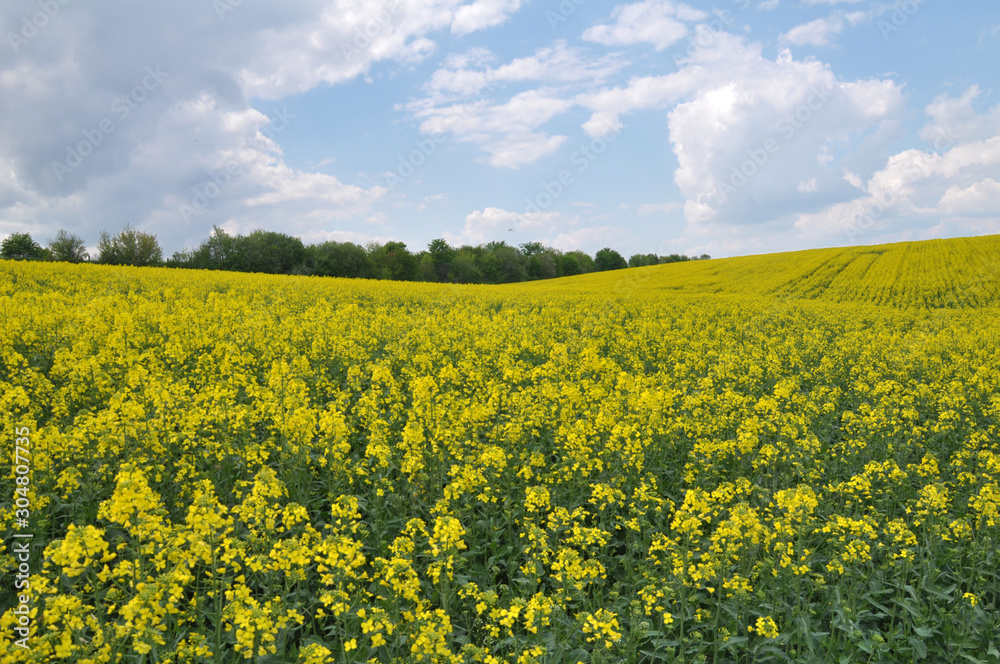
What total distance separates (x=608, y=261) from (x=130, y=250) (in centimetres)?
9887

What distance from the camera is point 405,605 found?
15.3 feet

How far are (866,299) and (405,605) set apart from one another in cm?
4479

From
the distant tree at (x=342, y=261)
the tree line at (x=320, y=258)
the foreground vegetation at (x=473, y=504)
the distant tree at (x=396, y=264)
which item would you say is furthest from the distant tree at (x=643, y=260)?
the foreground vegetation at (x=473, y=504)

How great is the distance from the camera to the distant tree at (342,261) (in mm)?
73750

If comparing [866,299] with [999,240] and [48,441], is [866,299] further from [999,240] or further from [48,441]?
[48,441]

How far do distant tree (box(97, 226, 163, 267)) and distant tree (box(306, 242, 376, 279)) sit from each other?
19063mm

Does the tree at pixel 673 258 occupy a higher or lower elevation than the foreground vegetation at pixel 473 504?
higher

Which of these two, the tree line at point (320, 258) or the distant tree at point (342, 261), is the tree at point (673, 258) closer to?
the tree line at point (320, 258)

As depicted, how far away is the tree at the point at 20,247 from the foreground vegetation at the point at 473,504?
184 ft

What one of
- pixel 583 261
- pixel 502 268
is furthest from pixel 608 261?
pixel 502 268

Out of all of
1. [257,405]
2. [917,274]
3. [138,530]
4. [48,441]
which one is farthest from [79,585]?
[917,274]

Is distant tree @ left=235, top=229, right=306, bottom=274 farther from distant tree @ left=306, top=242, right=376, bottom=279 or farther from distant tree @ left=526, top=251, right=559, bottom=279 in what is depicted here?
distant tree @ left=526, top=251, right=559, bottom=279

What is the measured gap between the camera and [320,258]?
73.8 m

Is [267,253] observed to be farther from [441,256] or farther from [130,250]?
[441,256]
